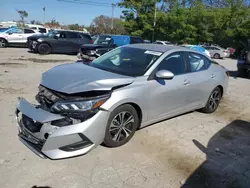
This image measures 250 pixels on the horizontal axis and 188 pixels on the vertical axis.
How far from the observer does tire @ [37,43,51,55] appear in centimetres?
1545

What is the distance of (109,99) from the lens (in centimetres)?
314

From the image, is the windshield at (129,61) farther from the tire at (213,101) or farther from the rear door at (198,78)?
the tire at (213,101)

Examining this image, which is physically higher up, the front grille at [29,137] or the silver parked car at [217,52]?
the silver parked car at [217,52]

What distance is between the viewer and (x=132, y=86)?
11.4 feet

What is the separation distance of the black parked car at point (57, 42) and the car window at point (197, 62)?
12.9 meters

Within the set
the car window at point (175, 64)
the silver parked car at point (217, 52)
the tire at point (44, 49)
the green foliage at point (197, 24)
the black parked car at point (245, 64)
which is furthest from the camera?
the green foliage at point (197, 24)

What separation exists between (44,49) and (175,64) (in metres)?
13.3

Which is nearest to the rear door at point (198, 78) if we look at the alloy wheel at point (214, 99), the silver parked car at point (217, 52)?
the alloy wheel at point (214, 99)

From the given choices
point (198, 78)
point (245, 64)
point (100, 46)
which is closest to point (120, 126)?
point (198, 78)

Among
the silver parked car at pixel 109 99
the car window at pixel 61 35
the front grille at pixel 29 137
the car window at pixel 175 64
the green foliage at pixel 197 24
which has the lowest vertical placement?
the front grille at pixel 29 137

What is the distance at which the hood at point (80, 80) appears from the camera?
3.10 meters

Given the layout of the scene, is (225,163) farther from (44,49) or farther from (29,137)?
(44,49)

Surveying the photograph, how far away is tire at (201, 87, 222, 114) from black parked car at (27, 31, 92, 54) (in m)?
13.0

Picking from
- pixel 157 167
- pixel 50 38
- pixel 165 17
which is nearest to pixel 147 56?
pixel 157 167
